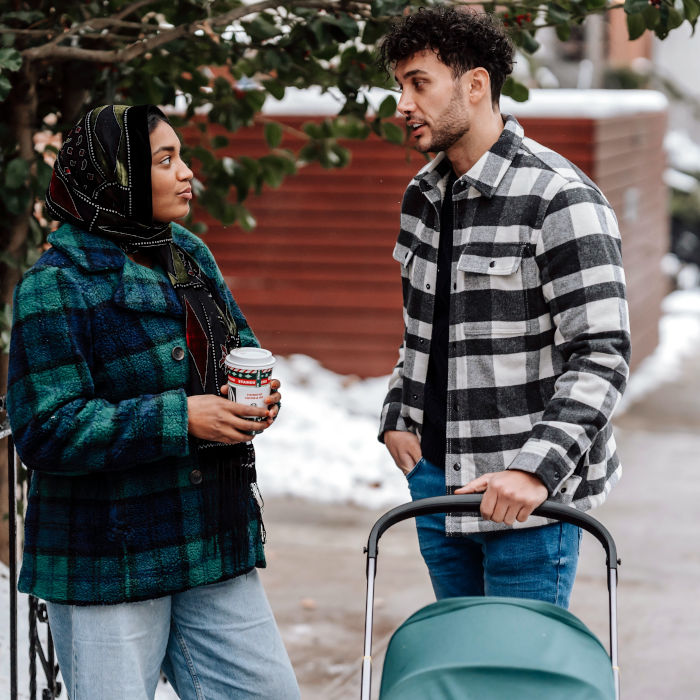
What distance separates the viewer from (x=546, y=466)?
2615 millimetres

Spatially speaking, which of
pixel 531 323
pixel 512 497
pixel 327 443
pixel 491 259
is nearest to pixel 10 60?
pixel 491 259

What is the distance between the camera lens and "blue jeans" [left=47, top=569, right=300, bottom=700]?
265 cm

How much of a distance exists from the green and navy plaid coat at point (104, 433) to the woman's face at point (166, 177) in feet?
0.47

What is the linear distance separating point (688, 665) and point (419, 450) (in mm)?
2511

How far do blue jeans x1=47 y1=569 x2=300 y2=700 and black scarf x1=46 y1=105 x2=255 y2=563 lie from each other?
154mm

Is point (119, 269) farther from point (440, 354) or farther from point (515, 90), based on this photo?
point (515, 90)

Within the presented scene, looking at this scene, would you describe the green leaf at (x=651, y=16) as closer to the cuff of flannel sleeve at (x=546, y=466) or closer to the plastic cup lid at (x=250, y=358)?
the cuff of flannel sleeve at (x=546, y=466)

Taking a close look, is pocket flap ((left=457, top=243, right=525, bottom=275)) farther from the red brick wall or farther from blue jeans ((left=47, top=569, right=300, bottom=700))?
the red brick wall

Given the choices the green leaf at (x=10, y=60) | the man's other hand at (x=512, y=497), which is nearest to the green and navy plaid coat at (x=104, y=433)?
the man's other hand at (x=512, y=497)

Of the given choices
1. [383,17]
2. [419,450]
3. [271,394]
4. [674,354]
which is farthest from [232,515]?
[674,354]

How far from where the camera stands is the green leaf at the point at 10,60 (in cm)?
363

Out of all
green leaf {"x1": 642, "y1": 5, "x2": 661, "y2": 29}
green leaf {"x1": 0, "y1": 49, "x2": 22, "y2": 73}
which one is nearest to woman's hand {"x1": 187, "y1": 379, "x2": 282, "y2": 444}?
green leaf {"x1": 0, "y1": 49, "x2": 22, "y2": 73}

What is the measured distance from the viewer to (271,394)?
2.62 m

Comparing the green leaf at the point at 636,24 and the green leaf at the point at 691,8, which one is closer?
A: the green leaf at the point at 691,8
